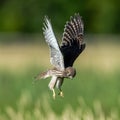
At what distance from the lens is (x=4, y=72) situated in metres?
12.0

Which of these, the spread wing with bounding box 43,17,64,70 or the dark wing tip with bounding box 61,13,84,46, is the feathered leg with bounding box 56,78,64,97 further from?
the dark wing tip with bounding box 61,13,84,46

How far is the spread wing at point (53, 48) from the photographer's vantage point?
3.40 meters

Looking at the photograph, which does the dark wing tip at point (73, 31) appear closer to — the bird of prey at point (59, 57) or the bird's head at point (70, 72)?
the bird of prey at point (59, 57)

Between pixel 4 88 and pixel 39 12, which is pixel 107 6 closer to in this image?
pixel 39 12

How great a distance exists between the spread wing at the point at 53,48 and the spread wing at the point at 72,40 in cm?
3

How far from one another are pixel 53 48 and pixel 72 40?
188 mm

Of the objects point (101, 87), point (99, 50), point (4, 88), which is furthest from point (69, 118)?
point (99, 50)

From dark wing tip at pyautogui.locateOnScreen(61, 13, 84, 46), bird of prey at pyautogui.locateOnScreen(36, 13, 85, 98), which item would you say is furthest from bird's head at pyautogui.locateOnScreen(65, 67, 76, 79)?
dark wing tip at pyautogui.locateOnScreen(61, 13, 84, 46)

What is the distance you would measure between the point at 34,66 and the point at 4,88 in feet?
6.03

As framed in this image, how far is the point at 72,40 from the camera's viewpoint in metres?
3.59

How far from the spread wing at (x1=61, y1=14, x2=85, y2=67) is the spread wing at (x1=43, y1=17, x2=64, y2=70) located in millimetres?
33

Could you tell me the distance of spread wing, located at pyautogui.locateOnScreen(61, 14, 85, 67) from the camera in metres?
3.48

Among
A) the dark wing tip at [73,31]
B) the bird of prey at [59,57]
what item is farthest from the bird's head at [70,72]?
the dark wing tip at [73,31]

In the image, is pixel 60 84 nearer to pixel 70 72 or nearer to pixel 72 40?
pixel 70 72
